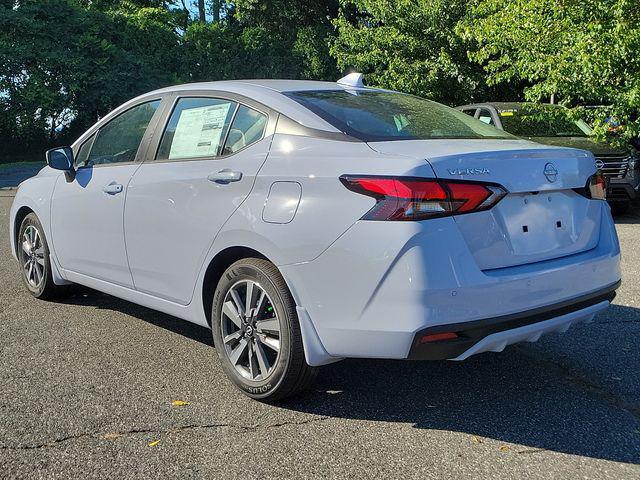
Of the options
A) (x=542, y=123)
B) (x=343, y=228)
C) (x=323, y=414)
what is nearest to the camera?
(x=343, y=228)

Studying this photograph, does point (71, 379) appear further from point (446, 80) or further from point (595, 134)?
point (446, 80)

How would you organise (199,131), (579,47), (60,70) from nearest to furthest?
(199,131)
(579,47)
(60,70)

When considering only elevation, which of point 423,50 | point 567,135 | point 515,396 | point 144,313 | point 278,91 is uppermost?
point 423,50

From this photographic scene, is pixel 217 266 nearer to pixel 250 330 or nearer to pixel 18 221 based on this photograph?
pixel 250 330

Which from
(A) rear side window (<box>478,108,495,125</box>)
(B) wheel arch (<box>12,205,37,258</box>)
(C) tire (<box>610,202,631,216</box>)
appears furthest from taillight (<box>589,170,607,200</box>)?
(C) tire (<box>610,202,631,216</box>)

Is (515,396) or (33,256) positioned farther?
(33,256)

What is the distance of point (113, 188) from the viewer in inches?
169

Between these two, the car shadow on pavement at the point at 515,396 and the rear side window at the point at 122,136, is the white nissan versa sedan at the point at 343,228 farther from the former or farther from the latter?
the car shadow on pavement at the point at 515,396

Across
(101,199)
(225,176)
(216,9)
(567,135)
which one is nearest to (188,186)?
(225,176)

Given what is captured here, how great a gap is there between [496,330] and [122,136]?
2.92 meters

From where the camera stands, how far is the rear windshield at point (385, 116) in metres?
3.37

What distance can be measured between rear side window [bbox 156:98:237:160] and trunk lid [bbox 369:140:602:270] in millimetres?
1072

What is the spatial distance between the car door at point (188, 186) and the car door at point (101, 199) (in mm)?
186

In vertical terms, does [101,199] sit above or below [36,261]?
above
